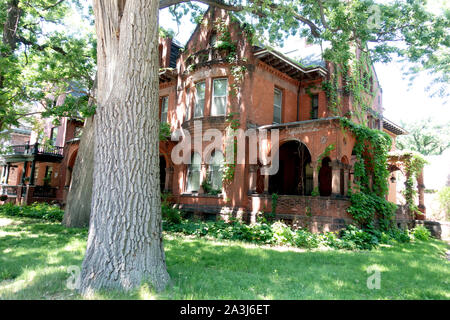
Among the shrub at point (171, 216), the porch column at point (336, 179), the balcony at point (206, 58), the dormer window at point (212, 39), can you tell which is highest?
the dormer window at point (212, 39)

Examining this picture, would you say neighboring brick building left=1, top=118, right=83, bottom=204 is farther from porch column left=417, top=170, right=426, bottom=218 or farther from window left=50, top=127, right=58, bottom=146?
porch column left=417, top=170, right=426, bottom=218

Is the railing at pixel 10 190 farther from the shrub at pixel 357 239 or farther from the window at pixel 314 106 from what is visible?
the shrub at pixel 357 239

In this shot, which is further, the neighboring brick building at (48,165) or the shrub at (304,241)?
the neighboring brick building at (48,165)

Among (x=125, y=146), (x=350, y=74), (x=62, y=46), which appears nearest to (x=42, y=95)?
(x=62, y=46)

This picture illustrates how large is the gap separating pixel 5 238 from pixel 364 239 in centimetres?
1126

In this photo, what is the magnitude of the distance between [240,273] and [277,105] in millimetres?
11994

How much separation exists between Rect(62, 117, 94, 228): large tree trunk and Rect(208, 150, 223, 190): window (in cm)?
561

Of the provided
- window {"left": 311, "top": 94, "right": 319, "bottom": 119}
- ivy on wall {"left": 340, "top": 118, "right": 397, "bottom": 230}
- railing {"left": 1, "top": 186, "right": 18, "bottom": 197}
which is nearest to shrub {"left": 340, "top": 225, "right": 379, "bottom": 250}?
ivy on wall {"left": 340, "top": 118, "right": 397, "bottom": 230}

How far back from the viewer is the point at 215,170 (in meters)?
15.6

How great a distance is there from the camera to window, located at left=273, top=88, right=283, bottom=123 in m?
16.3

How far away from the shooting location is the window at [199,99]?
1630cm

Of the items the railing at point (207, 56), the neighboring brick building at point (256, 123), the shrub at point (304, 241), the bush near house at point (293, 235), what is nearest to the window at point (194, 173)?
the neighboring brick building at point (256, 123)

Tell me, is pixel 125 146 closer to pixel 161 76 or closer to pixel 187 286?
pixel 187 286

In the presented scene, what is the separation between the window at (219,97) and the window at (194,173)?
2518mm
